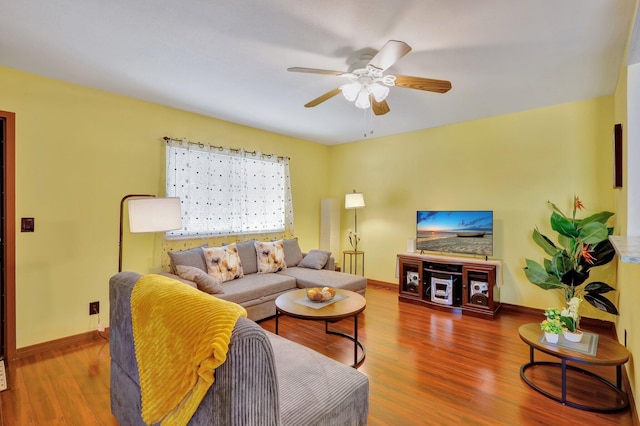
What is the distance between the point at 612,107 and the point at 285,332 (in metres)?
4.14

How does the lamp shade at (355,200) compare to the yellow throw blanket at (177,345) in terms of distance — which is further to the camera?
the lamp shade at (355,200)

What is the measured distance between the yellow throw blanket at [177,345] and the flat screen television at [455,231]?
11.8ft

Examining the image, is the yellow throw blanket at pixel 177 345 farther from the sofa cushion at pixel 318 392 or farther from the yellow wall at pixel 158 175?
the yellow wall at pixel 158 175

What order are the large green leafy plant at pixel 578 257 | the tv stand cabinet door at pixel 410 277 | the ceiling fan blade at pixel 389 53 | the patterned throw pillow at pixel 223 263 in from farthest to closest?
the tv stand cabinet door at pixel 410 277
the patterned throw pillow at pixel 223 263
the large green leafy plant at pixel 578 257
the ceiling fan blade at pixel 389 53

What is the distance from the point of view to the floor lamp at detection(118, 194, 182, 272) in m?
2.40

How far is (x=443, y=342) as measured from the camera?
2945 millimetres

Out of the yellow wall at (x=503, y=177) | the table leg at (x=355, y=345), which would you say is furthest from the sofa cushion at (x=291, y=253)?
the table leg at (x=355, y=345)

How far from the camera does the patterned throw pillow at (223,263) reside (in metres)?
3.52

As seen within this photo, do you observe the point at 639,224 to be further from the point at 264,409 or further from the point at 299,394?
the point at 264,409

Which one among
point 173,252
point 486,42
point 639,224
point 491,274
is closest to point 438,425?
point 639,224

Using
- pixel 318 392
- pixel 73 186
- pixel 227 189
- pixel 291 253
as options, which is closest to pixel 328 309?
pixel 318 392

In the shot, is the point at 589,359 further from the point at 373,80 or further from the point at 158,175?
the point at 158,175

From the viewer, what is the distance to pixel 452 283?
152 inches

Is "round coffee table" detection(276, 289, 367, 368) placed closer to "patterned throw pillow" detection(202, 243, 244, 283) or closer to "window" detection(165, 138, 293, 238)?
"patterned throw pillow" detection(202, 243, 244, 283)
